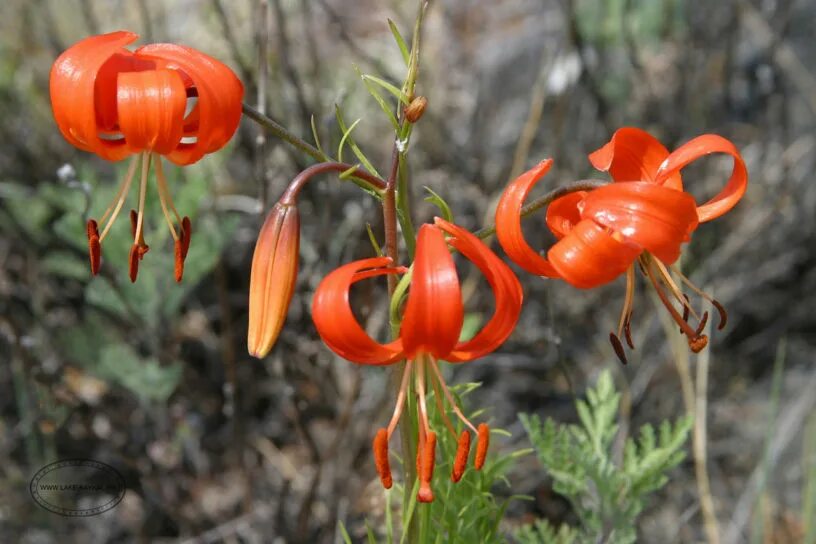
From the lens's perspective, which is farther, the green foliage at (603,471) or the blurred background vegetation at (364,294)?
the blurred background vegetation at (364,294)

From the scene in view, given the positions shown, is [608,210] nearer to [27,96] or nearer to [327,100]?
[327,100]

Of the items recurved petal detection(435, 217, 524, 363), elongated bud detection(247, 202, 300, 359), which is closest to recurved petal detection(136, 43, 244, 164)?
elongated bud detection(247, 202, 300, 359)

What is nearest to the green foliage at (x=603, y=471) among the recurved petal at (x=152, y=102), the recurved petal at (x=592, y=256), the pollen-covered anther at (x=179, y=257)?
the recurved petal at (x=592, y=256)

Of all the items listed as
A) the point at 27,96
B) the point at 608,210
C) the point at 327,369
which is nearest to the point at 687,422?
the point at 608,210

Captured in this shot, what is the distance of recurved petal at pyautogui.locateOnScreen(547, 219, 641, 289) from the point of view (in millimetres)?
845

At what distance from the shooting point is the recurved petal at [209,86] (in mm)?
882

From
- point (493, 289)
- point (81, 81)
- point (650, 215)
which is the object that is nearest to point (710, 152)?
point (650, 215)

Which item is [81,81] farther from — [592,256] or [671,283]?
[671,283]

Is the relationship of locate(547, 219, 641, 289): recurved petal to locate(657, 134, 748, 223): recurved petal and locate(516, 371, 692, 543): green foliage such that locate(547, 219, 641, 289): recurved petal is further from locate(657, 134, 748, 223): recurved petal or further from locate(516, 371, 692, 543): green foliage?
locate(516, 371, 692, 543): green foliage

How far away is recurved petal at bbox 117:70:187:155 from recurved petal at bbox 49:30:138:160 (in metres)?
0.03

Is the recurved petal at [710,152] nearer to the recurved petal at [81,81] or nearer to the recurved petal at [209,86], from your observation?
the recurved petal at [209,86]

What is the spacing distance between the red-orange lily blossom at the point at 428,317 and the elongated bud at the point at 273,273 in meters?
0.07

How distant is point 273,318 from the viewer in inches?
36.2

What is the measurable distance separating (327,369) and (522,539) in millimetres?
959
